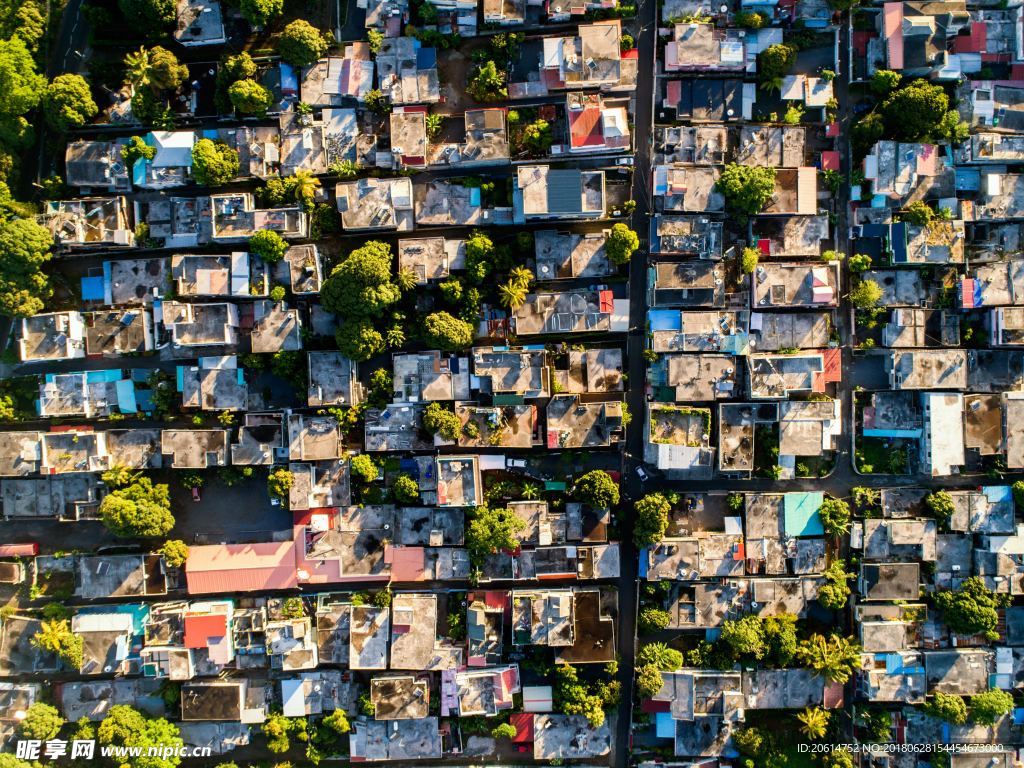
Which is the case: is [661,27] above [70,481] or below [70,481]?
above

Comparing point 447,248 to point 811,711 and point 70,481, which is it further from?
point 811,711

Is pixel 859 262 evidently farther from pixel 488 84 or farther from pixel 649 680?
pixel 649 680

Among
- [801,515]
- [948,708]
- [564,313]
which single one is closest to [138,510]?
[564,313]

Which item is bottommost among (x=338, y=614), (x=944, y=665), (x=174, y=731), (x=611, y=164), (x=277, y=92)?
(x=174, y=731)

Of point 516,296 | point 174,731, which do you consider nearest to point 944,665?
point 516,296

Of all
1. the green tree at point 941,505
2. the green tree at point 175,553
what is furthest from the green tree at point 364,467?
the green tree at point 941,505

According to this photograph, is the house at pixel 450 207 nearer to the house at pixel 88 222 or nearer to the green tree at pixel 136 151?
the green tree at pixel 136 151
